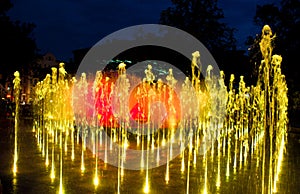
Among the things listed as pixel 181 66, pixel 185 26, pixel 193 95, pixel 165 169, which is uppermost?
pixel 185 26

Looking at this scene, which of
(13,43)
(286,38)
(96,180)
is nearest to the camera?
(96,180)

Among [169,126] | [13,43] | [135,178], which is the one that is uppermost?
[13,43]

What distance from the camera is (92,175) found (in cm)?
990

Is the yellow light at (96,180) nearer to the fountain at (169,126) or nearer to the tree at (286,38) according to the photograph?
the fountain at (169,126)

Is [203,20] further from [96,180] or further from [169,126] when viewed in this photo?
[96,180]

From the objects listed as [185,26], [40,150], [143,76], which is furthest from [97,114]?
[40,150]

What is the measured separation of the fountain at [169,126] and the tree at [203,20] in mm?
5497

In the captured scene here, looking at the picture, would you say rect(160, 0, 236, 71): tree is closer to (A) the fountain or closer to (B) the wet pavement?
(A) the fountain

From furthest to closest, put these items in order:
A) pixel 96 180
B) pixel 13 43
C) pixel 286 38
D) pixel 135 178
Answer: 1. pixel 286 38
2. pixel 13 43
3. pixel 135 178
4. pixel 96 180

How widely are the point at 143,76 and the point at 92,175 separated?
20.5 metres

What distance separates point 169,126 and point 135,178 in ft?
50.0

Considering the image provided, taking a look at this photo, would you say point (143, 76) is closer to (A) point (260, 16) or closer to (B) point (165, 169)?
(A) point (260, 16)

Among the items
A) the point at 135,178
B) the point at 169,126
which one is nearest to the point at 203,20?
the point at 169,126

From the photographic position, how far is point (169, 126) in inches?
978
